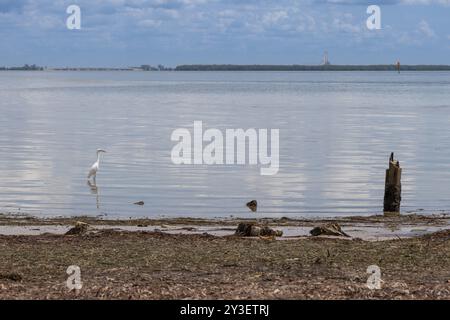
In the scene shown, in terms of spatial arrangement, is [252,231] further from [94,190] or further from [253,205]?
[94,190]

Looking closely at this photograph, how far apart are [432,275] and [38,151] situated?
3723 cm

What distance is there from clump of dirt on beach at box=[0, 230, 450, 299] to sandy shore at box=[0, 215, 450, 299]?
0.05ft

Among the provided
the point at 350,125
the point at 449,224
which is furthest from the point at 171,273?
the point at 350,125

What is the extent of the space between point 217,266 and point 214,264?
0.27 meters

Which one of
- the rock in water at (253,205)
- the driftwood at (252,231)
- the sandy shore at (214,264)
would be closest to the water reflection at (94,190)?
the rock in water at (253,205)

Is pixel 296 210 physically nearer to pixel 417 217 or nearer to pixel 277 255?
pixel 417 217

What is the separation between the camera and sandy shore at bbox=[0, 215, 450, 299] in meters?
13.0

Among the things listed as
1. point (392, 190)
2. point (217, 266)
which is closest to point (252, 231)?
point (217, 266)

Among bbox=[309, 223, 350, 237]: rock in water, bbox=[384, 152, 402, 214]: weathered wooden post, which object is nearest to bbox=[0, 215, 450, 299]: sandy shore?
bbox=[309, 223, 350, 237]: rock in water

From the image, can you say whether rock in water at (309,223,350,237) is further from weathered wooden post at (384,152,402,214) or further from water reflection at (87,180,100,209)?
water reflection at (87,180,100,209)

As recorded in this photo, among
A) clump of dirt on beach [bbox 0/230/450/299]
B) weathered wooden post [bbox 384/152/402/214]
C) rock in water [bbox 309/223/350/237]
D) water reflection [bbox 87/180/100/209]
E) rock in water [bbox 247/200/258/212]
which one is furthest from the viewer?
water reflection [bbox 87/180/100/209]

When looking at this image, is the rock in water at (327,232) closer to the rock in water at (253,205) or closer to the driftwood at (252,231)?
the driftwood at (252,231)

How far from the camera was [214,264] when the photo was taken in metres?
16.4

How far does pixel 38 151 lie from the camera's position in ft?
164
